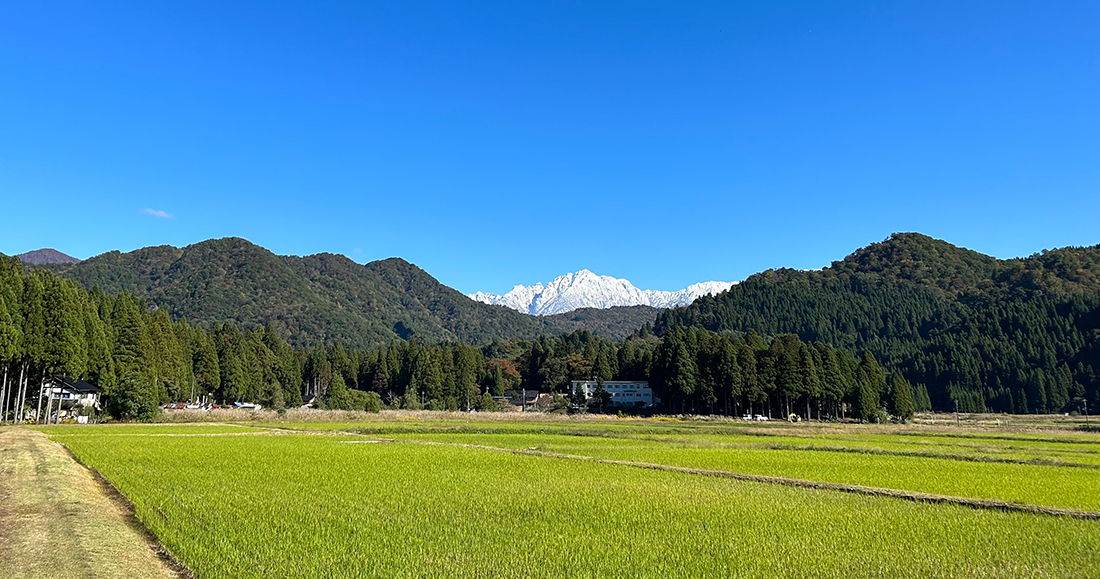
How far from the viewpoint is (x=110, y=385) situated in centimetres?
5659

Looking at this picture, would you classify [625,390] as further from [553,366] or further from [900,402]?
[900,402]

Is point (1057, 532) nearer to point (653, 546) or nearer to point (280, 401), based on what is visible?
point (653, 546)

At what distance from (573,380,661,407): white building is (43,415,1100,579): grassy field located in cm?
8196

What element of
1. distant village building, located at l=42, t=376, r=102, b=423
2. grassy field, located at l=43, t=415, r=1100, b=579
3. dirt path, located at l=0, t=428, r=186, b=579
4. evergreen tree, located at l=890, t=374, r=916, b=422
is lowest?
evergreen tree, located at l=890, t=374, r=916, b=422

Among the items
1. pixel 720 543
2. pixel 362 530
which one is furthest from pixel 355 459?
pixel 720 543

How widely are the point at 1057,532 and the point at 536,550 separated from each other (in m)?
9.83

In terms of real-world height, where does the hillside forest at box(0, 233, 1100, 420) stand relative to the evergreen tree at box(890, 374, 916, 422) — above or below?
above

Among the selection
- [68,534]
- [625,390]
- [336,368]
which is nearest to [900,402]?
[625,390]

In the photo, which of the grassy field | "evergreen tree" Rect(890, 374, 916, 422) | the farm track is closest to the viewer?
the grassy field

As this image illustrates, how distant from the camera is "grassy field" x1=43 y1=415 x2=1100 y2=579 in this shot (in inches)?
354

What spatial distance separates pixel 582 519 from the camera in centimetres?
1241

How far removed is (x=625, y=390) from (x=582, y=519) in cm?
9822

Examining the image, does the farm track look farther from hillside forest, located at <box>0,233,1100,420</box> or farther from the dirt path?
hillside forest, located at <box>0,233,1100,420</box>

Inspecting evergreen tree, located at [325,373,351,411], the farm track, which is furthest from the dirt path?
evergreen tree, located at [325,373,351,411]
